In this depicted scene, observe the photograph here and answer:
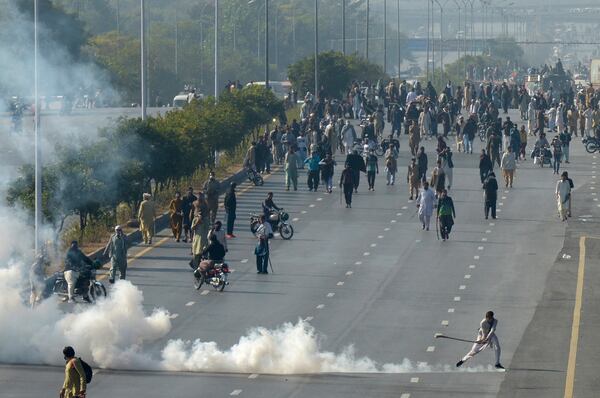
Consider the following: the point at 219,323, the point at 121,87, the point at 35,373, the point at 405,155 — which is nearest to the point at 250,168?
the point at 405,155

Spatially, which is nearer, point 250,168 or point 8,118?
point 250,168

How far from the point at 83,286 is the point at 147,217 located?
844 centimetres

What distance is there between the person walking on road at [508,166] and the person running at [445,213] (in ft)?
33.0

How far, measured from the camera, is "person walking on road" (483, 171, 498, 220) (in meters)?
46.0

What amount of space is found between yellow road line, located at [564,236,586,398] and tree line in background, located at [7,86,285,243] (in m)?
10.9

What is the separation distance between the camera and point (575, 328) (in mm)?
31969

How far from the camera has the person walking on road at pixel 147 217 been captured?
41.9 m

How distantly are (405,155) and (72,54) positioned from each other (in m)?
22.6

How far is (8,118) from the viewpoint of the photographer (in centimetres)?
6825

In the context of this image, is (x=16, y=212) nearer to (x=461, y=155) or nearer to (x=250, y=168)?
(x=250, y=168)

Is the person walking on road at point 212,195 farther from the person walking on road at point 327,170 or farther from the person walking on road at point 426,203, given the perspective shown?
the person walking on road at point 327,170

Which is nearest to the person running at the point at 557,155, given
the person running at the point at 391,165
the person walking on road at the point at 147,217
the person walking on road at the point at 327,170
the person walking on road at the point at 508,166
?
the person walking on road at the point at 508,166

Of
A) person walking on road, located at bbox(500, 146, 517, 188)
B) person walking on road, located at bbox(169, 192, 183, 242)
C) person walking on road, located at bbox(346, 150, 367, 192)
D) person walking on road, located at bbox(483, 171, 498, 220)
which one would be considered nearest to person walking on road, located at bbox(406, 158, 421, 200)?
person walking on road, located at bbox(346, 150, 367, 192)

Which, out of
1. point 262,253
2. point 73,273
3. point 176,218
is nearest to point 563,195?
point 176,218
